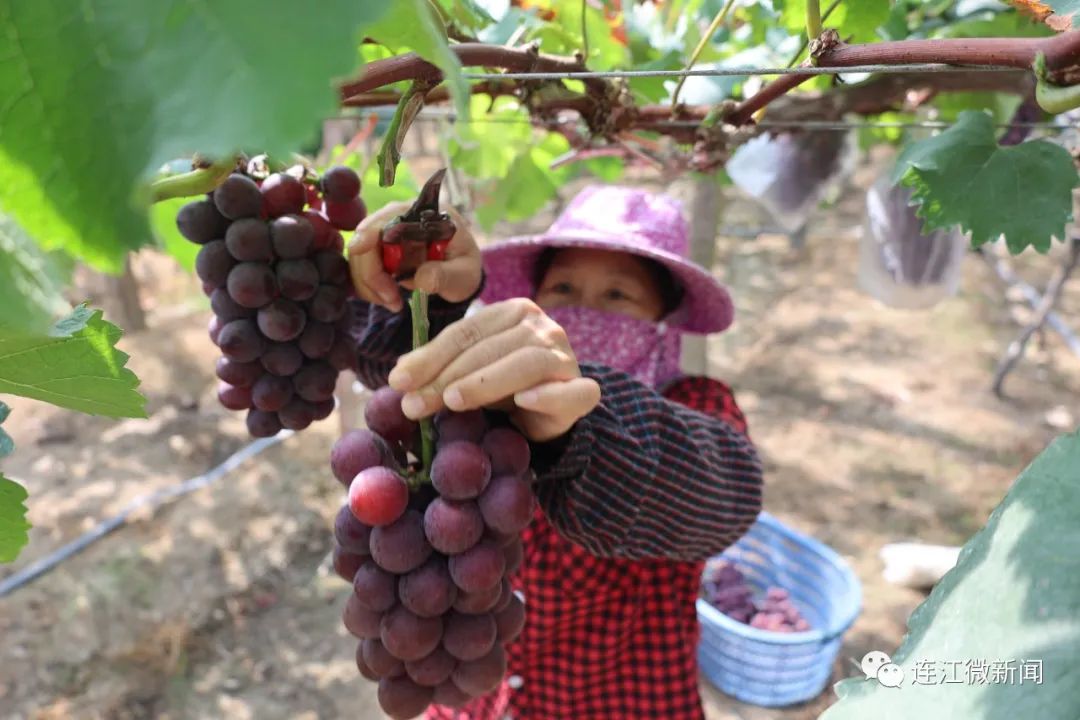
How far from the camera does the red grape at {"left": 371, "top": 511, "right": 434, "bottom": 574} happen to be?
21.9 inches

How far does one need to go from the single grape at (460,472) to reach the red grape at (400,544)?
1.5 inches

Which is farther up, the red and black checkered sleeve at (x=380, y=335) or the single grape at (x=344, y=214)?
the single grape at (x=344, y=214)

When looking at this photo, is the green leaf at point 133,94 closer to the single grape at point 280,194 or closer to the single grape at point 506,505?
the single grape at point 506,505

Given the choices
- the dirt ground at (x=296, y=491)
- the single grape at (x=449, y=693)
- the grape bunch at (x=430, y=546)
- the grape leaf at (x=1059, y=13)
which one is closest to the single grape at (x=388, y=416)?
the grape bunch at (x=430, y=546)

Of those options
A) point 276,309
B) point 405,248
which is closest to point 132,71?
point 405,248

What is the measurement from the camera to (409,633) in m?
0.56

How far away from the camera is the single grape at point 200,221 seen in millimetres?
731

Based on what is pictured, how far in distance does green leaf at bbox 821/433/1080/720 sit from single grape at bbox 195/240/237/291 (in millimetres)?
641

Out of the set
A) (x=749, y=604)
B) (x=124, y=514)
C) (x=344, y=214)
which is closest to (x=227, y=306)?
(x=344, y=214)

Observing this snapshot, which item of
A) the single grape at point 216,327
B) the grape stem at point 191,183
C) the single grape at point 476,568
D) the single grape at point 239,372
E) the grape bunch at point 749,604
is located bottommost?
the grape bunch at point 749,604

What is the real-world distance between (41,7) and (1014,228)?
92 centimetres

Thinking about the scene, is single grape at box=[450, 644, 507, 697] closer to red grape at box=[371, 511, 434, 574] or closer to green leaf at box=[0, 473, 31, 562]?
red grape at box=[371, 511, 434, 574]

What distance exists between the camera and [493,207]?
69.4 inches

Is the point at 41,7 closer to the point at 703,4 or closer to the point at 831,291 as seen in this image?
the point at 703,4
